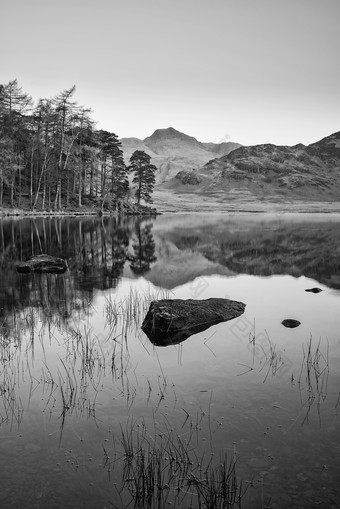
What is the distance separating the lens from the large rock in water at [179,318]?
11217 mm

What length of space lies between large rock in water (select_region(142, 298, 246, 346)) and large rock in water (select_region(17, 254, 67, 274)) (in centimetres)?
1070

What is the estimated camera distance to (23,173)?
7988 cm

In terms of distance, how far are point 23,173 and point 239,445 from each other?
82.2 m

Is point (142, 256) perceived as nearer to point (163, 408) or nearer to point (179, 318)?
point (179, 318)

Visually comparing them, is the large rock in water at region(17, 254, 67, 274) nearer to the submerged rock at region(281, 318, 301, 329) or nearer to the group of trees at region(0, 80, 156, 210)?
the submerged rock at region(281, 318, 301, 329)

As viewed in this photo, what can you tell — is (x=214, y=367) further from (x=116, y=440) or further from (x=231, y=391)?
(x=116, y=440)

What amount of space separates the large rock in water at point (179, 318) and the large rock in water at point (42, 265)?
1070cm

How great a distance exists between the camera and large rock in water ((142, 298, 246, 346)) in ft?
36.8

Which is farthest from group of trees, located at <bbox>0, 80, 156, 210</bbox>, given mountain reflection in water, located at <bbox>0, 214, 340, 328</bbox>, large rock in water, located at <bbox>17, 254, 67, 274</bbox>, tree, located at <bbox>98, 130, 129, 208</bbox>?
large rock in water, located at <bbox>17, 254, 67, 274</bbox>

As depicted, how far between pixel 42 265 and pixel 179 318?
1211 cm

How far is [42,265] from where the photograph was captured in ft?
70.6

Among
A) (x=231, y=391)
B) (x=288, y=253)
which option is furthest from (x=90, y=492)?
(x=288, y=253)

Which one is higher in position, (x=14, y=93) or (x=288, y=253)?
(x=14, y=93)

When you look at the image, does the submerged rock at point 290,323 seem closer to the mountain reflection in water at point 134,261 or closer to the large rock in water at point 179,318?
the large rock in water at point 179,318
